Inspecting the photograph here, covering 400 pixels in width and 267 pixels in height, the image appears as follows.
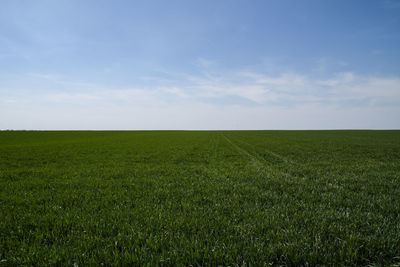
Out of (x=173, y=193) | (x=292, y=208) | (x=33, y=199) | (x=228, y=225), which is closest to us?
(x=228, y=225)

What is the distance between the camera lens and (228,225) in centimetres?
459

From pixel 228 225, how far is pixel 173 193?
10.1 feet

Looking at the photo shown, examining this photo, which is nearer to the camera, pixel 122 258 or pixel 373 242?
pixel 122 258

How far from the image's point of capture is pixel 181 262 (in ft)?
11.1

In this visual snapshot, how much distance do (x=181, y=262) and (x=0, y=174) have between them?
1240 centimetres

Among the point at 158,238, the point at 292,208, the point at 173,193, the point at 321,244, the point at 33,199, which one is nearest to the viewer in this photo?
the point at 321,244

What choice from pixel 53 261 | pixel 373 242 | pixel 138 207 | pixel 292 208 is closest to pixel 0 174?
pixel 138 207

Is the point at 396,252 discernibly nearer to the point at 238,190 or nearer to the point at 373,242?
the point at 373,242

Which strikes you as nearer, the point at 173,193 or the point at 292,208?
the point at 292,208

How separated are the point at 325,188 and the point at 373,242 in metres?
4.15

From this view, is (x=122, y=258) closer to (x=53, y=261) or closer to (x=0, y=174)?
(x=53, y=261)

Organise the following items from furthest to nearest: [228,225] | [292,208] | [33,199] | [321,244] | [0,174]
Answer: [0,174] → [33,199] → [292,208] → [228,225] → [321,244]

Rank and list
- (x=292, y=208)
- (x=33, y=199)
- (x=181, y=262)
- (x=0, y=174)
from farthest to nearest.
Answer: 1. (x=0, y=174)
2. (x=33, y=199)
3. (x=292, y=208)
4. (x=181, y=262)

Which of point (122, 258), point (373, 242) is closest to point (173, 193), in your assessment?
point (122, 258)
